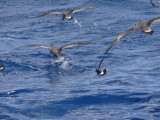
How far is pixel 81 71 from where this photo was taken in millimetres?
16406

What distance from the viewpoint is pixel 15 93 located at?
13.9 m

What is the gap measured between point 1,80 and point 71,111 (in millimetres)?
4482

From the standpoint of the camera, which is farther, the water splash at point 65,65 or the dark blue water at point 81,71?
the water splash at point 65,65

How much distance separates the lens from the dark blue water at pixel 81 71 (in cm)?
1230

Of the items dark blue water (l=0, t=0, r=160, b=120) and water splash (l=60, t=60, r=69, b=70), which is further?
water splash (l=60, t=60, r=69, b=70)

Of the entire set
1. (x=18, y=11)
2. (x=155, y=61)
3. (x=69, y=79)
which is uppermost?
(x=18, y=11)

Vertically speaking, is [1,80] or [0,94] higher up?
[1,80]

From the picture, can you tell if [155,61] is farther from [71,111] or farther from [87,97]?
[71,111]

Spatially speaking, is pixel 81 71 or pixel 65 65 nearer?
pixel 81 71

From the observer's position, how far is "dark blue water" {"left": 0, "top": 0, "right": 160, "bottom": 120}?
1230cm

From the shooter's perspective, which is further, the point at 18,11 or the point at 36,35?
the point at 18,11

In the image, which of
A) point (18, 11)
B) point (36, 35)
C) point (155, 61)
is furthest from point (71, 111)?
point (18, 11)

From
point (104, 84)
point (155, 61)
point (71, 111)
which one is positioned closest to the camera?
point (71, 111)

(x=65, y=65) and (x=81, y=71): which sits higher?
(x=65, y=65)
